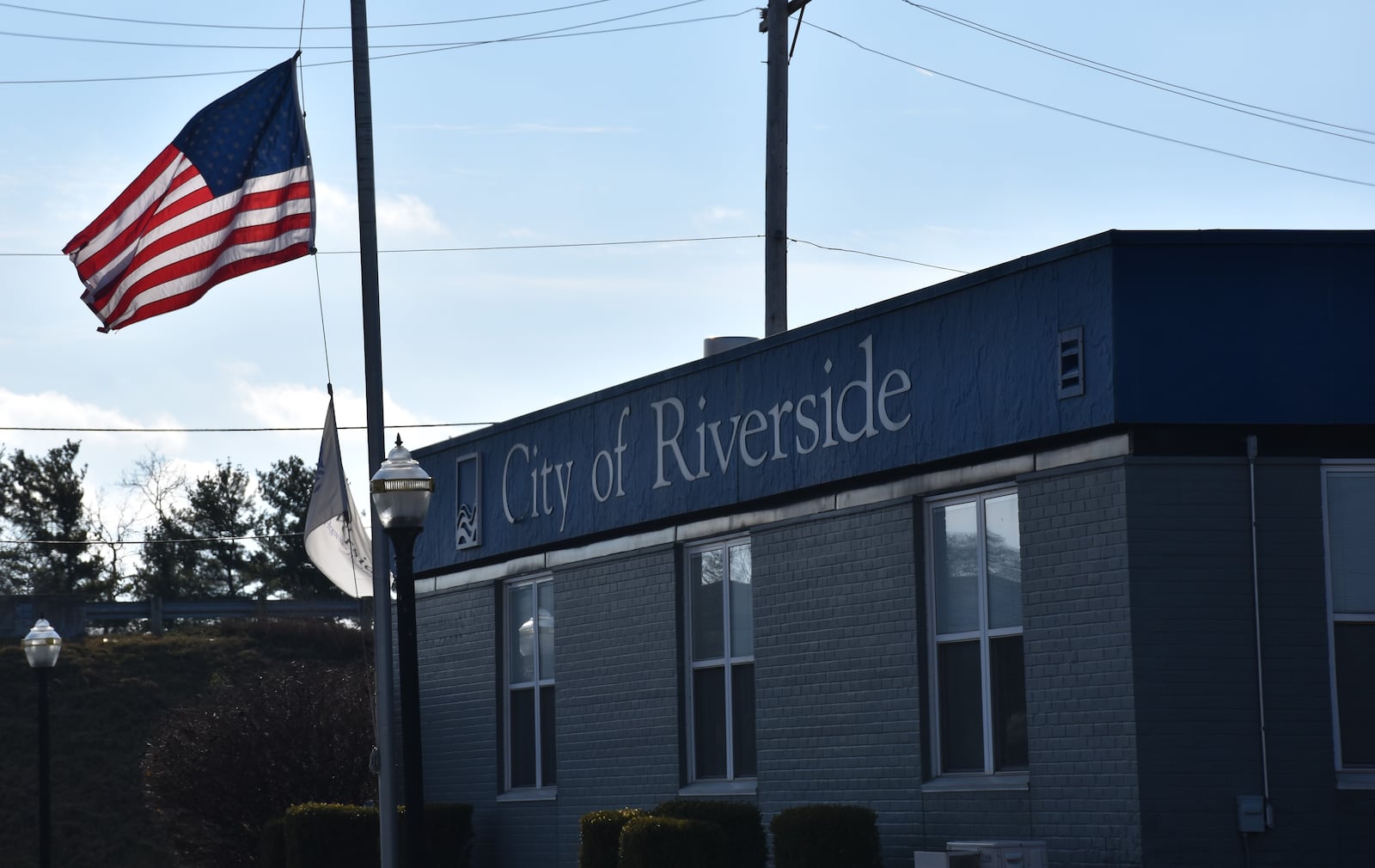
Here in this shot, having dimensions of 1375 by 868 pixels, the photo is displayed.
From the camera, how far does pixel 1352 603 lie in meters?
10.7

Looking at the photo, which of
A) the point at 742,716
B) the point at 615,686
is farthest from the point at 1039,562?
the point at 615,686

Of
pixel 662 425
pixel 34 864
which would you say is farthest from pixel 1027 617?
pixel 34 864

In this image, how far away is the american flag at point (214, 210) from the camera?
582 inches

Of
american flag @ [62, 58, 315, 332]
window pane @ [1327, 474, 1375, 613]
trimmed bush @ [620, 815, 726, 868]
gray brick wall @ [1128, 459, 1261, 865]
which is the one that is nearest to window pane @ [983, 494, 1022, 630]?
gray brick wall @ [1128, 459, 1261, 865]

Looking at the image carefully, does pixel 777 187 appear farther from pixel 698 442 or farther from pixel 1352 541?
pixel 1352 541

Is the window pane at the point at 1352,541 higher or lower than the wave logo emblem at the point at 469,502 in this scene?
lower

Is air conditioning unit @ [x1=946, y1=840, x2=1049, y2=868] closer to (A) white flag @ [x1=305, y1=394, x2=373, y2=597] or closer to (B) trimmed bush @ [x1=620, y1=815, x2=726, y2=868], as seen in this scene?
(B) trimmed bush @ [x1=620, y1=815, x2=726, y2=868]

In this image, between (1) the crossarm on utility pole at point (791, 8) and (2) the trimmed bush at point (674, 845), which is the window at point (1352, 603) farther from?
(1) the crossarm on utility pole at point (791, 8)

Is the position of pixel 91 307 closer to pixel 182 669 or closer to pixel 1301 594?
pixel 1301 594

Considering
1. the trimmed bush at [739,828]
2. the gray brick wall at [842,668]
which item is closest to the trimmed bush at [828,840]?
the gray brick wall at [842,668]


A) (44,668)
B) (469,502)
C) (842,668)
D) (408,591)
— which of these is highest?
(469,502)

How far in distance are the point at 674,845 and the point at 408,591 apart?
315cm

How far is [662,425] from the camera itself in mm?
15570

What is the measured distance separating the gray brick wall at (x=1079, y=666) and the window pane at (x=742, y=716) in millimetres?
3622
